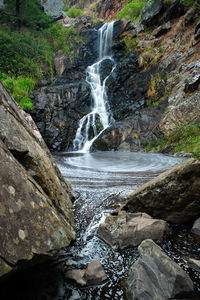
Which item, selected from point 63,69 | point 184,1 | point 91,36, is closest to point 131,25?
point 91,36

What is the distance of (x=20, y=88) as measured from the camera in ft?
56.3

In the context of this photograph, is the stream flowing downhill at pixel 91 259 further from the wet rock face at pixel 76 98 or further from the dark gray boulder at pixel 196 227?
the wet rock face at pixel 76 98

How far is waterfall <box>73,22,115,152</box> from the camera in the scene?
1627 centimetres

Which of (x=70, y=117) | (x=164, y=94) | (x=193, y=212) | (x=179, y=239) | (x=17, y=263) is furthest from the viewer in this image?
(x=70, y=117)

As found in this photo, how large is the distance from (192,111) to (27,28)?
2604 centimetres

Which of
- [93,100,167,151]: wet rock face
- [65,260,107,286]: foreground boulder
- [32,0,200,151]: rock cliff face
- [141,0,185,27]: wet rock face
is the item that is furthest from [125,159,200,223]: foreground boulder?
[141,0,185,27]: wet rock face

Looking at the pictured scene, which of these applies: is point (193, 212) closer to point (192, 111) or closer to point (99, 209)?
point (99, 209)

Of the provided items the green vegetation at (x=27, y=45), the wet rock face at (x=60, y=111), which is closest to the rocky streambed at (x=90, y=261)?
the wet rock face at (x=60, y=111)

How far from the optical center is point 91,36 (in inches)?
1016

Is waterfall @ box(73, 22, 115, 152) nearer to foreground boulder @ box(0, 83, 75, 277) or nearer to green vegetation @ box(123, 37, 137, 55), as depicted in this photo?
green vegetation @ box(123, 37, 137, 55)

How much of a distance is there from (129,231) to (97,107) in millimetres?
17405

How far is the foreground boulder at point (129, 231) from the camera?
2.42m

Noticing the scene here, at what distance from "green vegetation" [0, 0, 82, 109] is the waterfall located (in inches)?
166

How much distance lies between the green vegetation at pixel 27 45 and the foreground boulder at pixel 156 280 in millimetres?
16411
